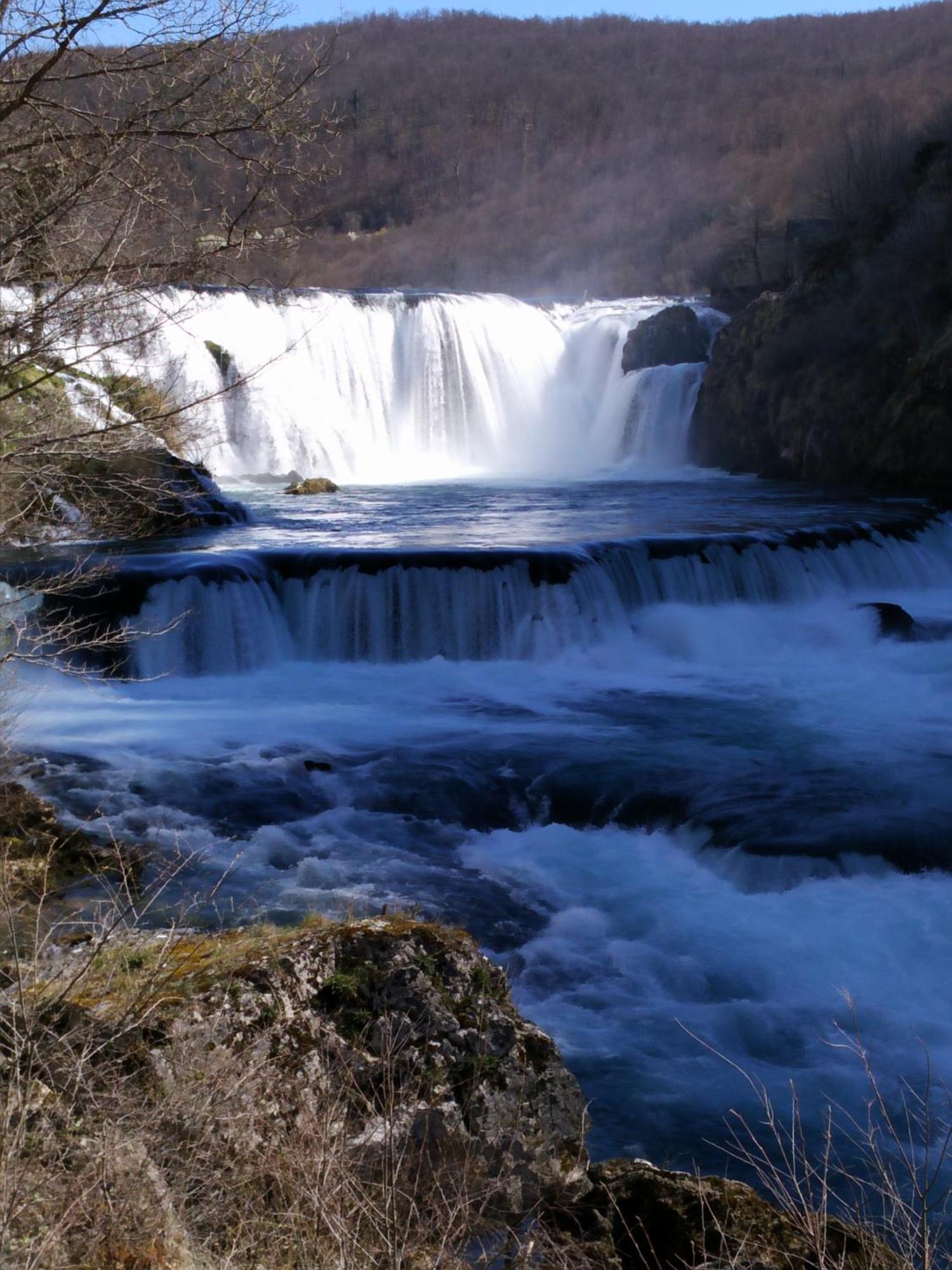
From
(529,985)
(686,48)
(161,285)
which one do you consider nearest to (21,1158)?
(529,985)

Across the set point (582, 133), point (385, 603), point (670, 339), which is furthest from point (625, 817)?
point (582, 133)

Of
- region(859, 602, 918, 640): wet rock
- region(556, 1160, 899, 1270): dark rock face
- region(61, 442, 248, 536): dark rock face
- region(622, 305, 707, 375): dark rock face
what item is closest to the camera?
region(556, 1160, 899, 1270): dark rock face

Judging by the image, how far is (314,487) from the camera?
23.1 metres

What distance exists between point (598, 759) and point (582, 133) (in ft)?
249

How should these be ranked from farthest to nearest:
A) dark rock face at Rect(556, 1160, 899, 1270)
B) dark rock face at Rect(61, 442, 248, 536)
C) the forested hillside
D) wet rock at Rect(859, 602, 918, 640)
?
the forested hillside < dark rock face at Rect(61, 442, 248, 536) < wet rock at Rect(859, 602, 918, 640) < dark rock face at Rect(556, 1160, 899, 1270)

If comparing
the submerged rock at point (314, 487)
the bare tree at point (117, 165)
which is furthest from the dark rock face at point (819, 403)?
the bare tree at point (117, 165)

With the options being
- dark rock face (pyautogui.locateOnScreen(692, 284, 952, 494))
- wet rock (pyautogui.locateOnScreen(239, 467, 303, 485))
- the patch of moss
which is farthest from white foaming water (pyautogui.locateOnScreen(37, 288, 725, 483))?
the patch of moss

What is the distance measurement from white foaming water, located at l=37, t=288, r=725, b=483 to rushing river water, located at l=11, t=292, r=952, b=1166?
787 cm

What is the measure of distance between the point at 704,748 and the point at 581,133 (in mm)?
75453

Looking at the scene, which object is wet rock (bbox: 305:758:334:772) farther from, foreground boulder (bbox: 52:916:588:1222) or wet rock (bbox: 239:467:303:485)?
wet rock (bbox: 239:467:303:485)

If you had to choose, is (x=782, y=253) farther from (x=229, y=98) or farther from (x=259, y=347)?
(x=229, y=98)

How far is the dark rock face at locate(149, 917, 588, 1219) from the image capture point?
13.0 feet

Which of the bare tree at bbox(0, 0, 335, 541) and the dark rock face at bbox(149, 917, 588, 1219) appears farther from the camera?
the bare tree at bbox(0, 0, 335, 541)

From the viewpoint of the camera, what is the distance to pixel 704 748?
34.6 ft
